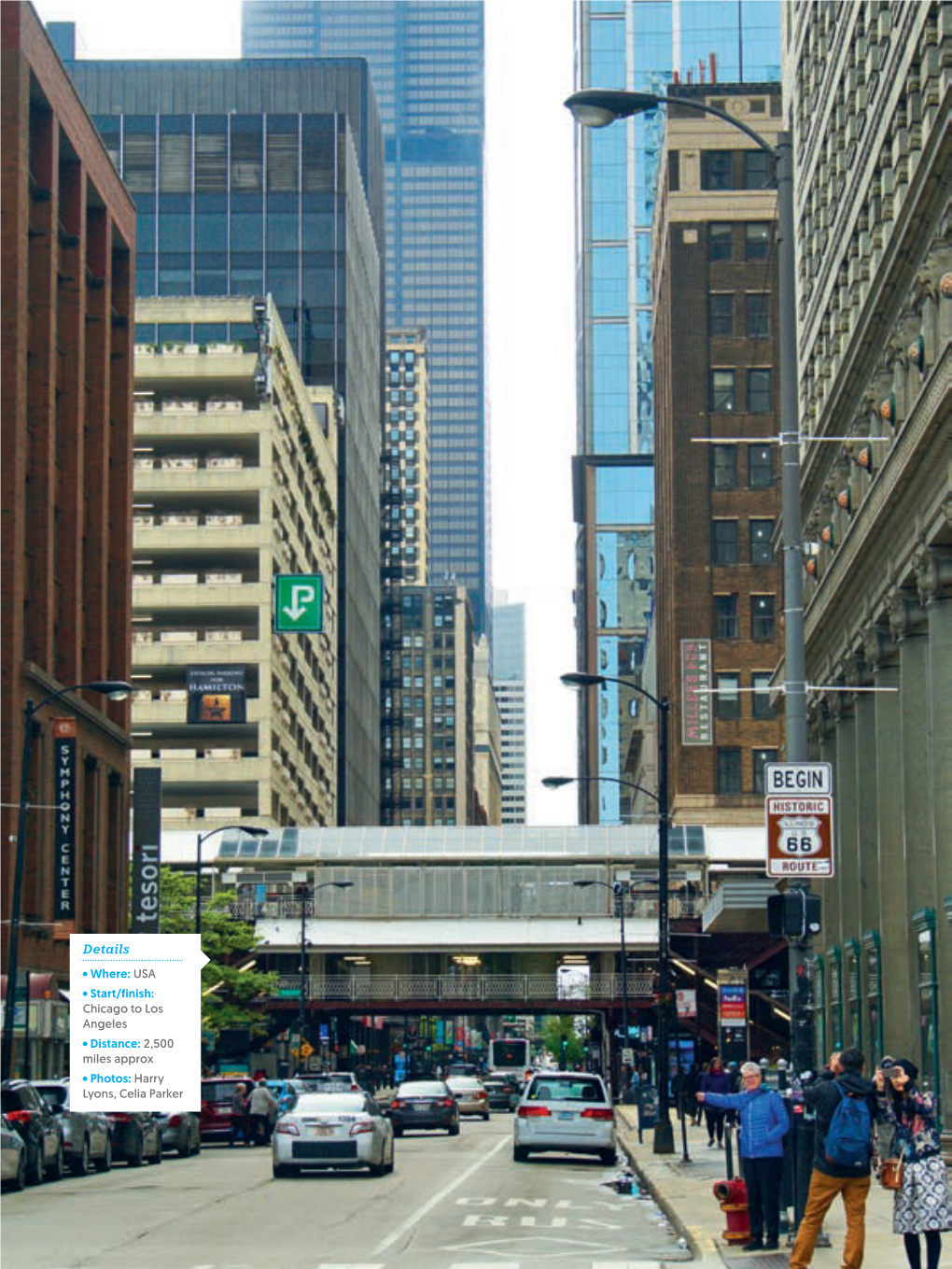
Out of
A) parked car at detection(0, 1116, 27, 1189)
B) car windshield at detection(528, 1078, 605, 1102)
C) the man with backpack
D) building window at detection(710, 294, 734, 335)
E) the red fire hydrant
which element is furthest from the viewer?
building window at detection(710, 294, 734, 335)

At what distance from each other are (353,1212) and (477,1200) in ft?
10.4

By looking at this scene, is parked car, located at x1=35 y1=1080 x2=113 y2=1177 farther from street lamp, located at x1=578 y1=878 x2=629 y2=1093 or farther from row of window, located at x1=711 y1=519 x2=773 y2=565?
row of window, located at x1=711 y1=519 x2=773 y2=565

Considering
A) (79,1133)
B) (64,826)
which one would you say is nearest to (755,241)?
(64,826)

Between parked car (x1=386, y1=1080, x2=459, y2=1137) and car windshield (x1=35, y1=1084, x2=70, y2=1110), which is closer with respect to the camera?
car windshield (x1=35, y1=1084, x2=70, y2=1110)

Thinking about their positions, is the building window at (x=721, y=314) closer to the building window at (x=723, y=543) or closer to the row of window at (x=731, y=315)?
the row of window at (x=731, y=315)

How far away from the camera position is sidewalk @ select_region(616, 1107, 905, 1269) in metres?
19.8

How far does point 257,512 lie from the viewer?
4582 inches

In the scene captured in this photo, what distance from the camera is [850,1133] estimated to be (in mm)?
17047

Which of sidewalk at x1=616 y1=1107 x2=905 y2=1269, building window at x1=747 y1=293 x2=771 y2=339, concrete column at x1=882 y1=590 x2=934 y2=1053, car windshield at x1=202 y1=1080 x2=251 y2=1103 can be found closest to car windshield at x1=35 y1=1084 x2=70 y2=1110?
sidewalk at x1=616 y1=1107 x2=905 y2=1269

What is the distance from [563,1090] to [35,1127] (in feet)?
37.9

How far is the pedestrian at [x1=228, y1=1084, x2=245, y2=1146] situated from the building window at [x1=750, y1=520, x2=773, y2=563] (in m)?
69.1

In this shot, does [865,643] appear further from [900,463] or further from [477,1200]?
[477,1200]

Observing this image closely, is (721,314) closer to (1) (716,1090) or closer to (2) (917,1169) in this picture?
(1) (716,1090)

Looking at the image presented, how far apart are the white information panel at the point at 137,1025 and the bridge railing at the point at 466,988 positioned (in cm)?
8864
